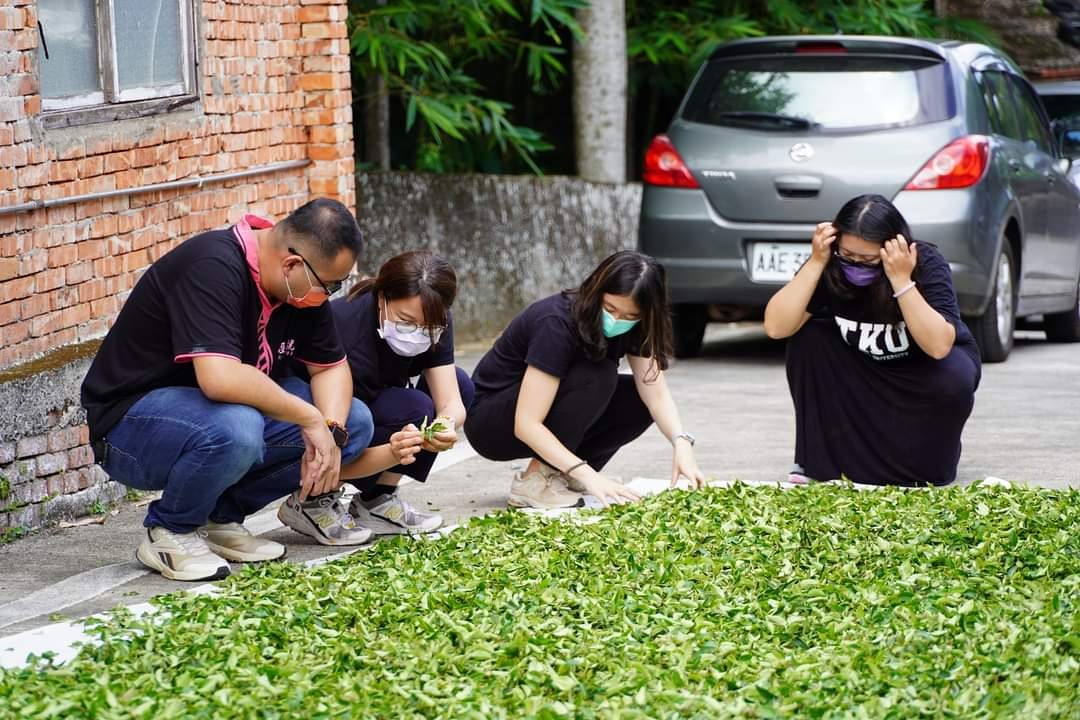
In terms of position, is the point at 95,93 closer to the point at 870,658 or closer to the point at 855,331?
the point at 855,331

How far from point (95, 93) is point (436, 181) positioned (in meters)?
4.79

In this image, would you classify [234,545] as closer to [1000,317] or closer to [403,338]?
[403,338]

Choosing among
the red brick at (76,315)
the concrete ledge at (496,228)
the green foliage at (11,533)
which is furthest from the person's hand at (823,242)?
the concrete ledge at (496,228)

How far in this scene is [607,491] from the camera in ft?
19.7

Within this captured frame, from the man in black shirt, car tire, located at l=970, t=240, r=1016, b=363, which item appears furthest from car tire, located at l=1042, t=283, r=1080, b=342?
the man in black shirt

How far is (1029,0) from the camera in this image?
17.9m

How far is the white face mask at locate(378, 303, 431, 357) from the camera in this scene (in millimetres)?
5801

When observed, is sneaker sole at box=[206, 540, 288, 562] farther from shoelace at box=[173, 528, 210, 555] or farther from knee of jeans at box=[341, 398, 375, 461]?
knee of jeans at box=[341, 398, 375, 461]

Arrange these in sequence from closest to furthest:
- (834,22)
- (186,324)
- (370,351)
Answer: (186,324) < (370,351) < (834,22)

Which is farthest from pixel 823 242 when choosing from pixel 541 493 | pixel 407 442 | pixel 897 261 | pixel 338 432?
pixel 338 432

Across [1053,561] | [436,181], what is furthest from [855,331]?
[436,181]

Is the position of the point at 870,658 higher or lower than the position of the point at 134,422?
lower

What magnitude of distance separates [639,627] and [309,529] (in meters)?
1.75

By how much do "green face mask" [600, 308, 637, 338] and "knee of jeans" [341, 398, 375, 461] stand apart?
3.18 ft
